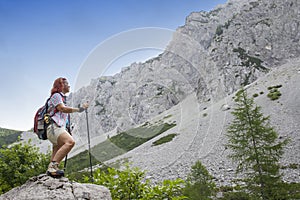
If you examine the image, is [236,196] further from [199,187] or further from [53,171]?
[53,171]

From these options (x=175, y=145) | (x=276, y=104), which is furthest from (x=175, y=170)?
(x=276, y=104)

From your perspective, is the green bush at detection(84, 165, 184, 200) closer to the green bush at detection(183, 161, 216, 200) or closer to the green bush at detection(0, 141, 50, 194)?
Result: the green bush at detection(0, 141, 50, 194)

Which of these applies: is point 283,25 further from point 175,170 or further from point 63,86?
point 63,86

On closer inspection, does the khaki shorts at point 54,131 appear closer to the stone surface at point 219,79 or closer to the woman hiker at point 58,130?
the woman hiker at point 58,130

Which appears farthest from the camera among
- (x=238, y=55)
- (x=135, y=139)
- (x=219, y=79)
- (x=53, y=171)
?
Result: (x=238, y=55)

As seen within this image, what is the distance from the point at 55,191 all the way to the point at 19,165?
6.70 meters

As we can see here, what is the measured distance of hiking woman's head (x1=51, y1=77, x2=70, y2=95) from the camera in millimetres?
5406

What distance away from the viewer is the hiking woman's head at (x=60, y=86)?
5.41 meters

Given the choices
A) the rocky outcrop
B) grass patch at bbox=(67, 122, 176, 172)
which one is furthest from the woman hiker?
grass patch at bbox=(67, 122, 176, 172)

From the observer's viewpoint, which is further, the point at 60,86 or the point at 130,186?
the point at 60,86

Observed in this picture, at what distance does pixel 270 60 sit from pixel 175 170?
9535cm

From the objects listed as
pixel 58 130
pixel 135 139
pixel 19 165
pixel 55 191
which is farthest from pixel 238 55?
pixel 55 191

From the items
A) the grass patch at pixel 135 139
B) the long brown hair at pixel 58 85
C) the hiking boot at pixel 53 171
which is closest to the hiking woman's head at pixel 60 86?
the long brown hair at pixel 58 85

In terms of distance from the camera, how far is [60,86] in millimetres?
5438
